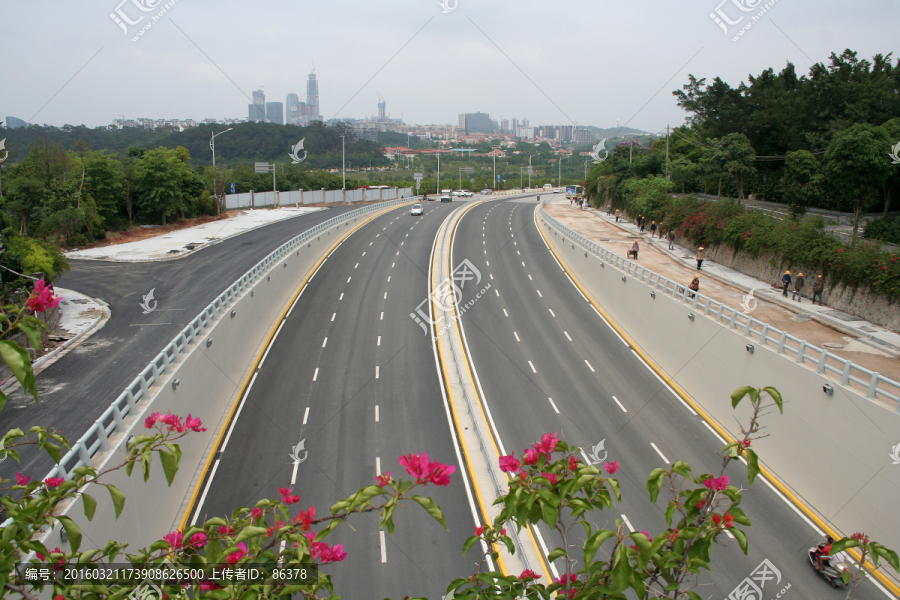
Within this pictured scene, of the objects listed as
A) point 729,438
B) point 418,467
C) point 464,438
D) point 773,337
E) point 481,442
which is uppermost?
point 418,467

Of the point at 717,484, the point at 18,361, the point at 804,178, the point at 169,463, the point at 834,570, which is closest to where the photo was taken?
the point at 18,361

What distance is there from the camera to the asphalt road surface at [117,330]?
58.5 feet

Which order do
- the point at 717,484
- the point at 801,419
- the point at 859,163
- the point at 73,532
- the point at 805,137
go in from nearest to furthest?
the point at 73,532 → the point at 717,484 → the point at 801,419 → the point at 859,163 → the point at 805,137

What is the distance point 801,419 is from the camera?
55.0ft

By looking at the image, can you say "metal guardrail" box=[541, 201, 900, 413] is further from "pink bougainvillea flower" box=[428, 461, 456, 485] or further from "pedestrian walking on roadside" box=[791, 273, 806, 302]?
"pink bougainvillea flower" box=[428, 461, 456, 485]

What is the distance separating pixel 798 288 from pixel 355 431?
23644 millimetres

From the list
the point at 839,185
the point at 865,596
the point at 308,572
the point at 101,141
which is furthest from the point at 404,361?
the point at 101,141

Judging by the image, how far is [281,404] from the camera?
21531 millimetres

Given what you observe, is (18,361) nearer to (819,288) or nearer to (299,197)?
(819,288)

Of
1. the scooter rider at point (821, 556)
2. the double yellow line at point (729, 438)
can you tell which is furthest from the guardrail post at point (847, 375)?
the scooter rider at point (821, 556)

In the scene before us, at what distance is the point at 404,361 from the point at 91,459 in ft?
49.3

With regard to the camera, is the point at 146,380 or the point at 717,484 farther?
the point at 146,380

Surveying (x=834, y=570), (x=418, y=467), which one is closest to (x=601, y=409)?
(x=834, y=570)

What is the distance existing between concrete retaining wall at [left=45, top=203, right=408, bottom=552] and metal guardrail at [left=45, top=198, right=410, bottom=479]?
275 mm
